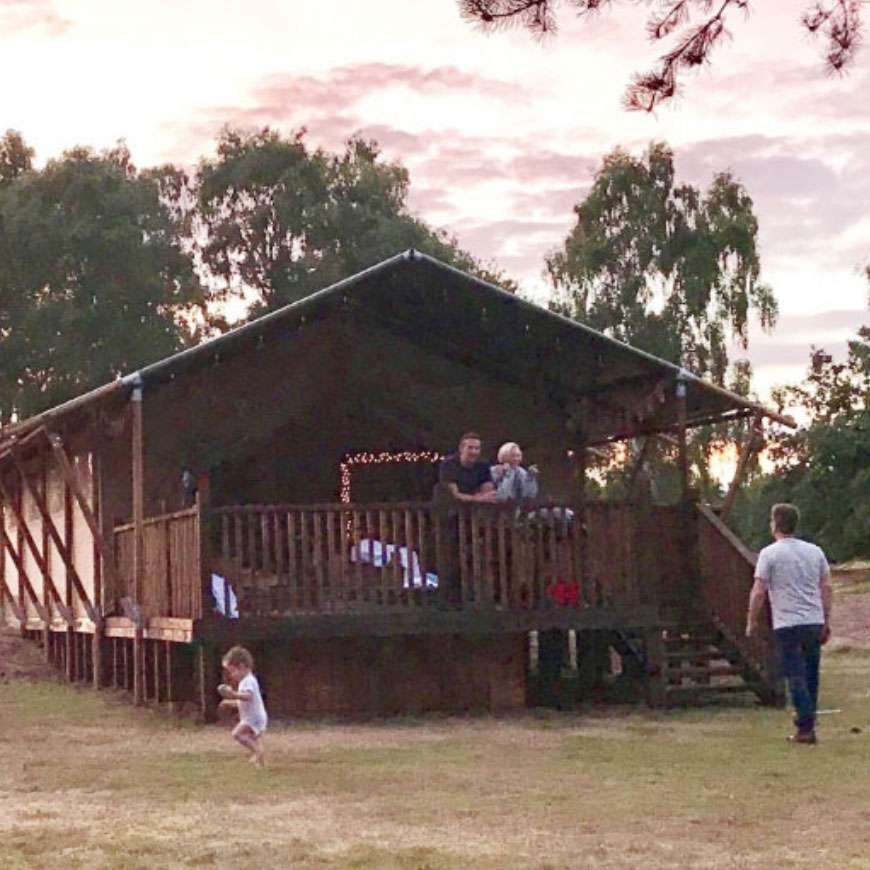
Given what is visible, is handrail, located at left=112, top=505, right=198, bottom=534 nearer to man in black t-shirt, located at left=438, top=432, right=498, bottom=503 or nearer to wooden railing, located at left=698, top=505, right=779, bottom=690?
man in black t-shirt, located at left=438, top=432, right=498, bottom=503

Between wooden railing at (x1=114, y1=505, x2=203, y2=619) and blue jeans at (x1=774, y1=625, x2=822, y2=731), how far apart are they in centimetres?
546

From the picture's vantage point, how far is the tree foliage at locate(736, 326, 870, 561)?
49781 mm

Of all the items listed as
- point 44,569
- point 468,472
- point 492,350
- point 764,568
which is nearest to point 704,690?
point 468,472

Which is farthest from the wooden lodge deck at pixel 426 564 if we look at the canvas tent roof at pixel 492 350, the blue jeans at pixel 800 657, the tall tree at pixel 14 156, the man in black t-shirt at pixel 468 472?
the tall tree at pixel 14 156

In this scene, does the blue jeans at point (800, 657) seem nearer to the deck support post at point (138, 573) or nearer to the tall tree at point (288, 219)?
the deck support post at point (138, 573)

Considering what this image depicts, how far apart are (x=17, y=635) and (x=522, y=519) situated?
14264 millimetres

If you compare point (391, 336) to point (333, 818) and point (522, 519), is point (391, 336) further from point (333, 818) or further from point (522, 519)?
point (333, 818)

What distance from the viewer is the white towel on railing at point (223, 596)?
16859 mm

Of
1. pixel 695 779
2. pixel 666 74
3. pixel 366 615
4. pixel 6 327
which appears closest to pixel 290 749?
pixel 366 615

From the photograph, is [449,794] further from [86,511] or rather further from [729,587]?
[86,511]

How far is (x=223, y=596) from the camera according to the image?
16875 millimetres

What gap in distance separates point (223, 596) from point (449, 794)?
568 cm

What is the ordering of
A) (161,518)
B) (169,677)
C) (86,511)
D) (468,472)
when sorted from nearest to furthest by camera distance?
(468,472) < (161,518) < (169,677) < (86,511)

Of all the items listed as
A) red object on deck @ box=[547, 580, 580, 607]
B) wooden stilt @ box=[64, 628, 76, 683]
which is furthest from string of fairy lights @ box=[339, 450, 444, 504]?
wooden stilt @ box=[64, 628, 76, 683]
